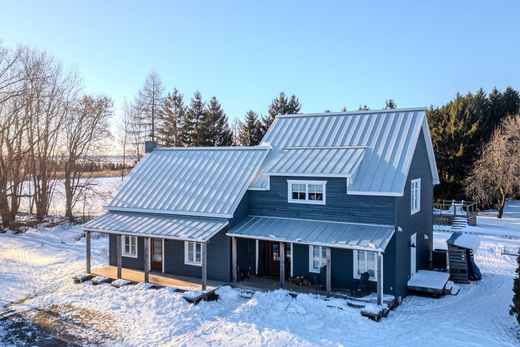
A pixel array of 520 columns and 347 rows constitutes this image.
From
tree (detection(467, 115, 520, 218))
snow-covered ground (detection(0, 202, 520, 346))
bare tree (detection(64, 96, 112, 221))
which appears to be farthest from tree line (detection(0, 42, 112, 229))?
tree (detection(467, 115, 520, 218))

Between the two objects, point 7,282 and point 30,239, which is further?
point 30,239

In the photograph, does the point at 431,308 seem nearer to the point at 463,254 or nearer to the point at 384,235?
the point at 384,235

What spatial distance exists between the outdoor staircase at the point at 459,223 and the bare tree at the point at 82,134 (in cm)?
2755

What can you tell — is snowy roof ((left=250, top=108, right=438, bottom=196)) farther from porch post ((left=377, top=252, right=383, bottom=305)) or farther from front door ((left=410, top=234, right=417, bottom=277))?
front door ((left=410, top=234, right=417, bottom=277))

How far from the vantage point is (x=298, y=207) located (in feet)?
56.0

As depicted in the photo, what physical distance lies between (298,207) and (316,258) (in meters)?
2.10

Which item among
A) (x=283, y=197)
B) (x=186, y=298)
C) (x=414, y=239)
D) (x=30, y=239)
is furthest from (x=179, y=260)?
(x=30, y=239)

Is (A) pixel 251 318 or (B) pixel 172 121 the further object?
(B) pixel 172 121

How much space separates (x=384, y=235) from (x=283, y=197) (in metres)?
4.40

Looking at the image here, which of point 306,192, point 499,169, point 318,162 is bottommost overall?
point 306,192

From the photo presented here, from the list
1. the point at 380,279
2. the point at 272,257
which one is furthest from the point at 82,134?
the point at 380,279

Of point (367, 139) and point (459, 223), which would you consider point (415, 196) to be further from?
point (459, 223)

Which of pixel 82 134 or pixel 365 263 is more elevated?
pixel 82 134

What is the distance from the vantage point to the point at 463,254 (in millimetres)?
17750
